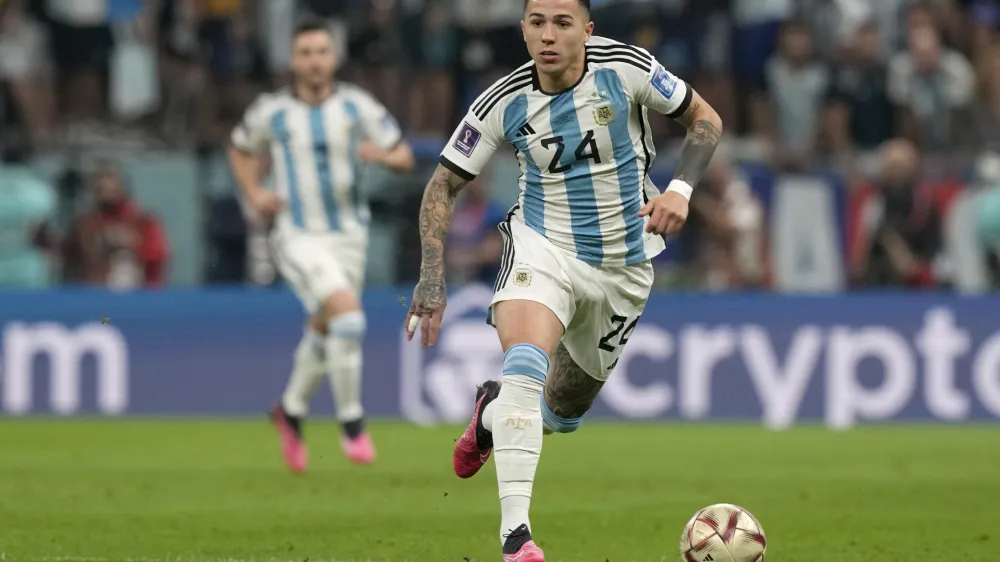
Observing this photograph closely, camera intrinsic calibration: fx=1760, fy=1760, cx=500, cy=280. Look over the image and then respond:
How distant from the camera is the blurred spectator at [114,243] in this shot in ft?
55.2

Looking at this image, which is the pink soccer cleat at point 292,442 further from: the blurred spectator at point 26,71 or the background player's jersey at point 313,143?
the blurred spectator at point 26,71

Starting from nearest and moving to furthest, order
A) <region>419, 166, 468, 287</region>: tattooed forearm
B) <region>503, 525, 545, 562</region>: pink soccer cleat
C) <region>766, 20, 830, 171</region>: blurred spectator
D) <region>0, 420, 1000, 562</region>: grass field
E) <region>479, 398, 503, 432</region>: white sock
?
<region>503, 525, 545, 562</region>: pink soccer cleat < <region>419, 166, 468, 287</region>: tattooed forearm < <region>479, 398, 503, 432</region>: white sock < <region>0, 420, 1000, 562</region>: grass field < <region>766, 20, 830, 171</region>: blurred spectator

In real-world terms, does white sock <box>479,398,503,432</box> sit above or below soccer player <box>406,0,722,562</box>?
below

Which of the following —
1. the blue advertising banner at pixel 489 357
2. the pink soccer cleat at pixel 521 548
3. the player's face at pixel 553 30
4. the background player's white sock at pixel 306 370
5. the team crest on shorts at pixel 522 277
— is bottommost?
the blue advertising banner at pixel 489 357

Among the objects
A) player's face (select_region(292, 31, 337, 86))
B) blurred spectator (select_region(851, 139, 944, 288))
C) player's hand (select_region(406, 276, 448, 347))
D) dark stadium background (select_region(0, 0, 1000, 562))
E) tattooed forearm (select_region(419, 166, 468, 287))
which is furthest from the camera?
blurred spectator (select_region(851, 139, 944, 288))

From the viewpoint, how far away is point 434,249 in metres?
7.43

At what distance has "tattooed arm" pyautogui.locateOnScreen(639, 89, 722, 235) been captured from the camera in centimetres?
688

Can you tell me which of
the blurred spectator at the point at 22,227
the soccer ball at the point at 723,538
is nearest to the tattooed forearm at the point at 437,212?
the soccer ball at the point at 723,538

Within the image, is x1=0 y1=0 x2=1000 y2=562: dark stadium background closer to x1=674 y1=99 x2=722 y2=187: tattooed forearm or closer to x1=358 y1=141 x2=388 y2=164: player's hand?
x1=358 y1=141 x2=388 y2=164: player's hand

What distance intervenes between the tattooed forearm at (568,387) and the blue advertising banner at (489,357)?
746cm

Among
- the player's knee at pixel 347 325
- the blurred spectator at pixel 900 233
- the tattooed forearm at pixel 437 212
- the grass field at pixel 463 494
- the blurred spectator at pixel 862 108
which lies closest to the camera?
the tattooed forearm at pixel 437 212

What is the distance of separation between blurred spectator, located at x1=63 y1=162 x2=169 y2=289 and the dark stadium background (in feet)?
0.10

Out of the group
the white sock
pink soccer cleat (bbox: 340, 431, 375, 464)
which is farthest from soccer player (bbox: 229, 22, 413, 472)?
the white sock

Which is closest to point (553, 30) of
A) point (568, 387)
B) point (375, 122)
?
point (568, 387)
